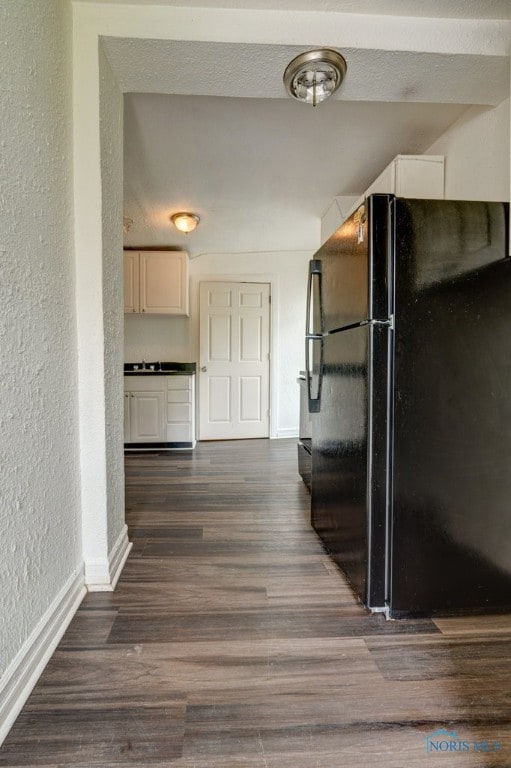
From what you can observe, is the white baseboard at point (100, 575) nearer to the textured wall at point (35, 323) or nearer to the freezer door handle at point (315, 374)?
the textured wall at point (35, 323)

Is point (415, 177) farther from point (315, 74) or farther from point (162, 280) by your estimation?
point (162, 280)

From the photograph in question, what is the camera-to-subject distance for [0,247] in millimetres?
956

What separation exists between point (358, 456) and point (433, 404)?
32 centimetres

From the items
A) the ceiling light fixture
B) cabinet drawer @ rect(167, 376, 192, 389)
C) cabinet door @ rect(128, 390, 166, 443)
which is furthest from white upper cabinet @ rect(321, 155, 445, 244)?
cabinet door @ rect(128, 390, 166, 443)

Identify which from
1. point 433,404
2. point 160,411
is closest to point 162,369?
point 160,411

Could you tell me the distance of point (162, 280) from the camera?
416 cm

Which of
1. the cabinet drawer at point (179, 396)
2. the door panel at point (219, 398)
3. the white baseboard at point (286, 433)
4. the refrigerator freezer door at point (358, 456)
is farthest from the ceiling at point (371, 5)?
the white baseboard at point (286, 433)

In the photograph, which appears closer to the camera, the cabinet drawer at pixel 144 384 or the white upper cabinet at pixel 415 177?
the white upper cabinet at pixel 415 177

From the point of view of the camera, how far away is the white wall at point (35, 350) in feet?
3.22

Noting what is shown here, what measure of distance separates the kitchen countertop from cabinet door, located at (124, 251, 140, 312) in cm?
63

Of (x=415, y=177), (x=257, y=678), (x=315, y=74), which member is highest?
(x=315, y=74)

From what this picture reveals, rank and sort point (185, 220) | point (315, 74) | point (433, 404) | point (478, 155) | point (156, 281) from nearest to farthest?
point (433, 404) → point (315, 74) → point (478, 155) → point (185, 220) → point (156, 281)

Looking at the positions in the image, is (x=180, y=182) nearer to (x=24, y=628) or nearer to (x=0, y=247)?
(x=0, y=247)

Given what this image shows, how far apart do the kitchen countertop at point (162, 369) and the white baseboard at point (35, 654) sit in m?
2.77
